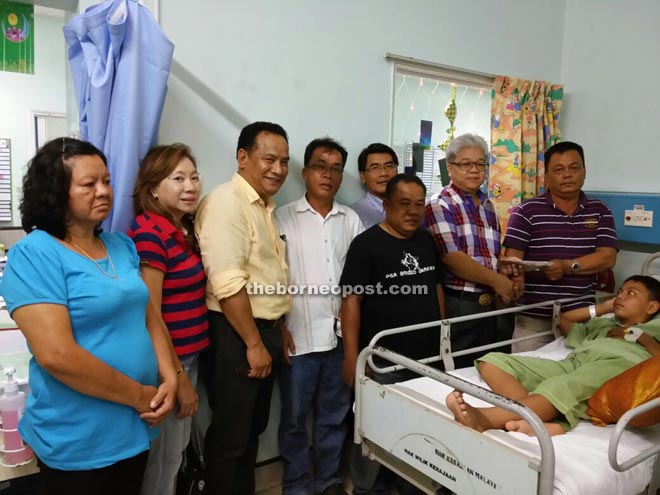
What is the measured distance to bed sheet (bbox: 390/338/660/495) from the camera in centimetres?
130

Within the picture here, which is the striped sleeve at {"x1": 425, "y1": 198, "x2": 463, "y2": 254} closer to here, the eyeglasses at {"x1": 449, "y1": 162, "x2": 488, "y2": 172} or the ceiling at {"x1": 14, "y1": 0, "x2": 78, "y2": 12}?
the eyeglasses at {"x1": 449, "y1": 162, "x2": 488, "y2": 172}

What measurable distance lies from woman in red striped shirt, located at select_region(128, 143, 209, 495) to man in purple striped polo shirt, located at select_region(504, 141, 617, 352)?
159 cm

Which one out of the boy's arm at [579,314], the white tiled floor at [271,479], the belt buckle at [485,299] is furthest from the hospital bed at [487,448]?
the white tiled floor at [271,479]

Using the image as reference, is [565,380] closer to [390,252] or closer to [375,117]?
[390,252]

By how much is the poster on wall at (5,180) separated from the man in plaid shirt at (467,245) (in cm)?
354

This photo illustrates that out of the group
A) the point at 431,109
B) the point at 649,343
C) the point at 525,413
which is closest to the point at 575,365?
the point at 649,343

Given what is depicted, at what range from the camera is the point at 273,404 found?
2496 millimetres

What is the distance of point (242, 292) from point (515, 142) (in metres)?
2.15

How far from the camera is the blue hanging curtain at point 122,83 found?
5.64 ft

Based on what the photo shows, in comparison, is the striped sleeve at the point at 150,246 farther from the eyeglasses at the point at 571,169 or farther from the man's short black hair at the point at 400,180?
the eyeglasses at the point at 571,169

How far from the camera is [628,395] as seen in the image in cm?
154

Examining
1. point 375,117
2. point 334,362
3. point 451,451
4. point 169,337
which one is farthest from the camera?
point 375,117

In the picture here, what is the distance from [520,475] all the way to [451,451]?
207 millimetres

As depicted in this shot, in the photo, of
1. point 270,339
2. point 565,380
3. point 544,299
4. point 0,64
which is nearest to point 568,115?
point 544,299
